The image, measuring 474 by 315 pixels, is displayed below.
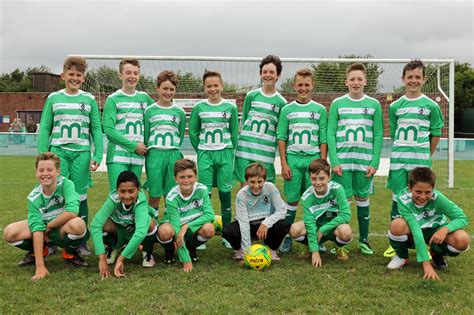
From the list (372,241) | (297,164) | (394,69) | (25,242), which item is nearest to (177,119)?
(297,164)

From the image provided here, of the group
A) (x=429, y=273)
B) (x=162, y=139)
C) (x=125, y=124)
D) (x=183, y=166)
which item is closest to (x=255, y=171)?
A: (x=183, y=166)

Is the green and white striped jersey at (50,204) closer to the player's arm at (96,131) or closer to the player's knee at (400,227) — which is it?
the player's arm at (96,131)

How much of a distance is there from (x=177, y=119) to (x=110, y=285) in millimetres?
1695

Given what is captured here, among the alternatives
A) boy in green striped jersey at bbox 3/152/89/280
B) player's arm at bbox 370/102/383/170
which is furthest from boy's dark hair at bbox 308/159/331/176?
boy in green striped jersey at bbox 3/152/89/280

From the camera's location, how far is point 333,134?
4.05m

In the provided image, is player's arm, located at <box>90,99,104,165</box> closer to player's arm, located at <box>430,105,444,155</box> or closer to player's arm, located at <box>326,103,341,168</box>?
player's arm, located at <box>326,103,341,168</box>

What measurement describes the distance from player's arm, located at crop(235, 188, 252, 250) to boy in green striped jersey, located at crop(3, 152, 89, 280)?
50.5 inches

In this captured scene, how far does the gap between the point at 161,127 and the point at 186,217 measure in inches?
35.6

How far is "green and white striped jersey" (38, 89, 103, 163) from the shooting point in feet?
12.7

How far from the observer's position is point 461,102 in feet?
110

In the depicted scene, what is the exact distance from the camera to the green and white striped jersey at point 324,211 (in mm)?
3656

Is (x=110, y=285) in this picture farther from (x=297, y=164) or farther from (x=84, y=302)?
(x=297, y=164)

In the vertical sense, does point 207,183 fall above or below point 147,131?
below

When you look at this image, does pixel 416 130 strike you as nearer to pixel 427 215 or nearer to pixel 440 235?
pixel 427 215
